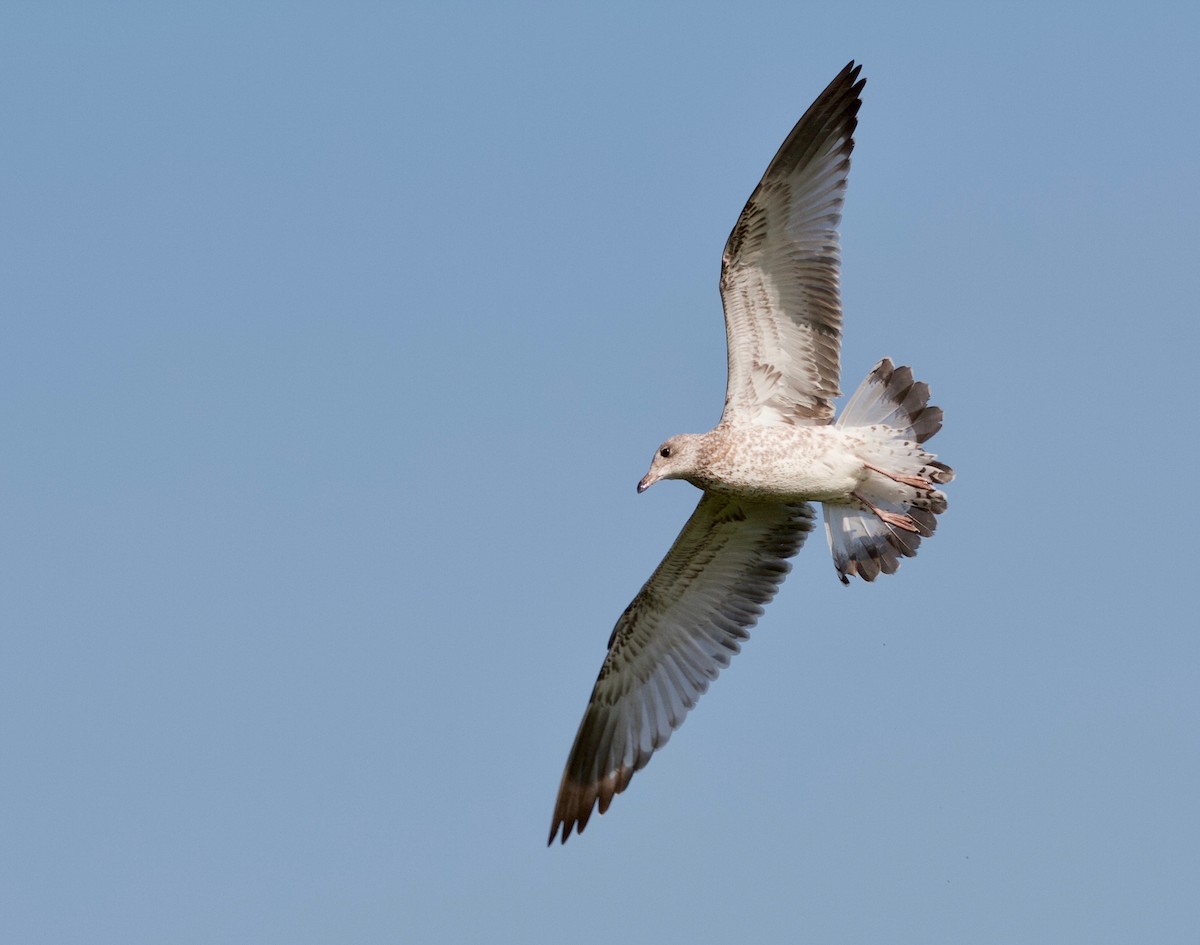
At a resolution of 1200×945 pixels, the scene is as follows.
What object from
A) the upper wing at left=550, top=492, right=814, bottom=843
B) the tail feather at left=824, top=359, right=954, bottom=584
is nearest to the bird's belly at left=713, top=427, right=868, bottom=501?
the tail feather at left=824, top=359, right=954, bottom=584

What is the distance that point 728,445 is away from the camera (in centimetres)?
1083

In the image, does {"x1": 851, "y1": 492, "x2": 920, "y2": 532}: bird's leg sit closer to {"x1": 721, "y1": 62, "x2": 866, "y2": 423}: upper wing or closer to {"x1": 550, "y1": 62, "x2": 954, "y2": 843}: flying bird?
{"x1": 550, "y1": 62, "x2": 954, "y2": 843}: flying bird

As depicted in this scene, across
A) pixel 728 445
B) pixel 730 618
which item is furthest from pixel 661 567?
pixel 728 445

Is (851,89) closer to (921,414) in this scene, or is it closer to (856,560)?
(921,414)

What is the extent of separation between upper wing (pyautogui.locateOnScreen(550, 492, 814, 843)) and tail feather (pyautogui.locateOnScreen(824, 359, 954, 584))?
0.55 metres

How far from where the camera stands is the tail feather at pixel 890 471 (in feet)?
36.0

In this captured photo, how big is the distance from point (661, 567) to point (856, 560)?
139cm

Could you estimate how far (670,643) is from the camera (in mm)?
12086

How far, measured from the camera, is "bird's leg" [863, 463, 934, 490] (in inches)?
434

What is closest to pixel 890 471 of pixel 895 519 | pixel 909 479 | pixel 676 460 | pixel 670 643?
pixel 909 479

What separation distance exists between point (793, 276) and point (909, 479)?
5.01 feet

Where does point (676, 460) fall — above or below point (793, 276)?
below

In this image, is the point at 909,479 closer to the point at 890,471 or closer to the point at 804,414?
the point at 890,471

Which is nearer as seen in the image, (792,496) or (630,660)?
(792,496)
